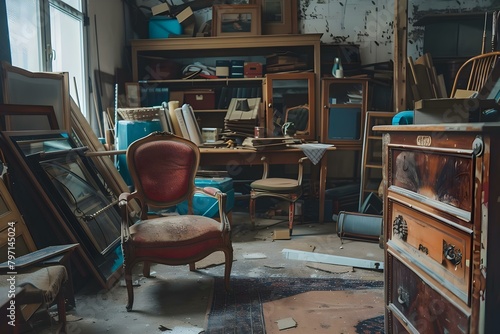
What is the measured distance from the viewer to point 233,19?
15.6ft

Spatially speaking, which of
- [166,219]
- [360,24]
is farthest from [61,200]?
[360,24]

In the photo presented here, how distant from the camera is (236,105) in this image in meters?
4.61

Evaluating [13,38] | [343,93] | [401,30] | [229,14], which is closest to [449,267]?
[401,30]

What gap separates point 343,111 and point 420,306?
10.7 feet

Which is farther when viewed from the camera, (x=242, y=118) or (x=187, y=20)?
(x=187, y=20)

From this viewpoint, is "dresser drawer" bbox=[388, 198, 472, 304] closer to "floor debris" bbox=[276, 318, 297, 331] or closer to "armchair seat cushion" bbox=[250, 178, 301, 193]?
"floor debris" bbox=[276, 318, 297, 331]

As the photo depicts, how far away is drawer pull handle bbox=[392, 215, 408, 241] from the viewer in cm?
147

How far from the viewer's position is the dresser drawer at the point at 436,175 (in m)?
1.09

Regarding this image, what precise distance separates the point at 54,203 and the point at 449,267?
2.11 m

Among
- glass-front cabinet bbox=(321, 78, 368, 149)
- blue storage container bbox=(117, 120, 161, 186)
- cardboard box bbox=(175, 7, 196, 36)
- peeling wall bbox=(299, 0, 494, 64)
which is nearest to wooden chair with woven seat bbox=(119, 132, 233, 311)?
blue storage container bbox=(117, 120, 161, 186)

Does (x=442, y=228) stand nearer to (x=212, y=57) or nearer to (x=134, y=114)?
(x=134, y=114)

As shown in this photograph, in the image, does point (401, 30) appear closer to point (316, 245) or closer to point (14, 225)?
point (316, 245)

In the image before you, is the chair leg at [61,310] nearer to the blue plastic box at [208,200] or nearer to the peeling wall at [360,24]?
the blue plastic box at [208,200]

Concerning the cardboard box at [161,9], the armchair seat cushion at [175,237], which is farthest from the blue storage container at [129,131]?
the cardboard box at [161,9]
